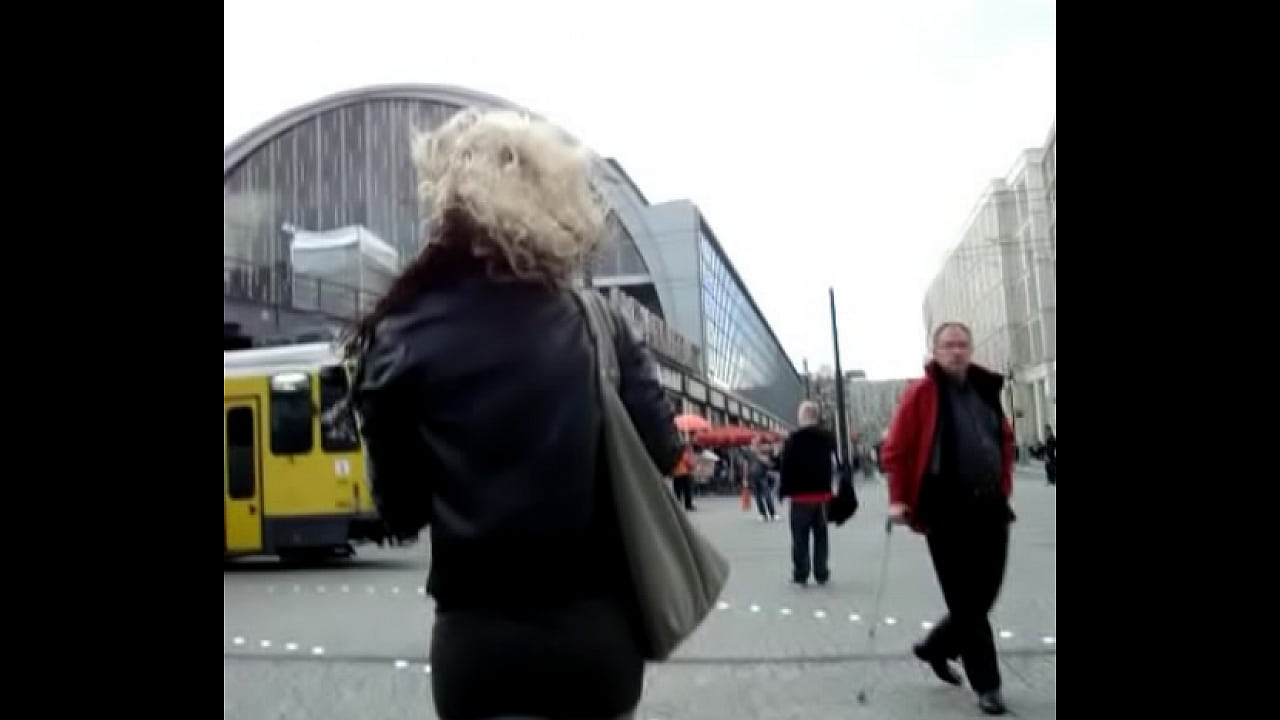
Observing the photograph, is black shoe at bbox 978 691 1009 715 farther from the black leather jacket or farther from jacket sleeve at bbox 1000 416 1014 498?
the black leather jacket

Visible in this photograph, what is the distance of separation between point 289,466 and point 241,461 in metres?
0.67

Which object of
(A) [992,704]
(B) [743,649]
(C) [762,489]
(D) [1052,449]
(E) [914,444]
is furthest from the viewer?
(C) [762,489]

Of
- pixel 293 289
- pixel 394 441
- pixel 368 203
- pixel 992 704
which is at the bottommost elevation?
pixel 992 704

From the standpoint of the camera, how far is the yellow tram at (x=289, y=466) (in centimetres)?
1580

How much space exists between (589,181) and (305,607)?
978 cm

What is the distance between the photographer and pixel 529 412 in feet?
6.09

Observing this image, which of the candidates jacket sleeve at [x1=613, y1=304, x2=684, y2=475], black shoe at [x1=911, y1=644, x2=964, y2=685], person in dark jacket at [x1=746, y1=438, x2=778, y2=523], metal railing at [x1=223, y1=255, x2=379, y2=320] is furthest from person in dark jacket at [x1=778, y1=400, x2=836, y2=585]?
metal railing at [x1=223, y1=255, x2=379, y2=320]

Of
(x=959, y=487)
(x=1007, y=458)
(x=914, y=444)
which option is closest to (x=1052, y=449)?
(x=959, y=487)

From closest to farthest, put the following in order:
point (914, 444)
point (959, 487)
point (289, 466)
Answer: point (959, 487) → point (914, 444) → point (289, 466)

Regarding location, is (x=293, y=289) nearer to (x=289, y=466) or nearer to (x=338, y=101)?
(x=338, y=101)

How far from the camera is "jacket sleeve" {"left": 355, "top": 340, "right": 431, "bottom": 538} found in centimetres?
194

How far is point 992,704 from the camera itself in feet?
17.4

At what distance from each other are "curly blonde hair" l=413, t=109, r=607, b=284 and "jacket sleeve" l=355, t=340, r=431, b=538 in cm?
24

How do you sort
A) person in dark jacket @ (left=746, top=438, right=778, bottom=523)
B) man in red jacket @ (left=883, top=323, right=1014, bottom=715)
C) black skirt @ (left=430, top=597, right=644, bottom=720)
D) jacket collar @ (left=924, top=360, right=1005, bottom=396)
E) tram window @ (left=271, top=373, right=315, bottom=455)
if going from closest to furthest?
black skirt @ (left=430, top=597, right=644, bottom=720)
man in red jacket @ (left=883, top=323, right=1014, bottom=715)
jacket collar @ (left=924, top=360, right=1005, bottom=396)
tram window @ (left=271, top=373, right=315, bottom=455)
person in dark jacket @ (left=746, top=438, right=778, bottom=523)
